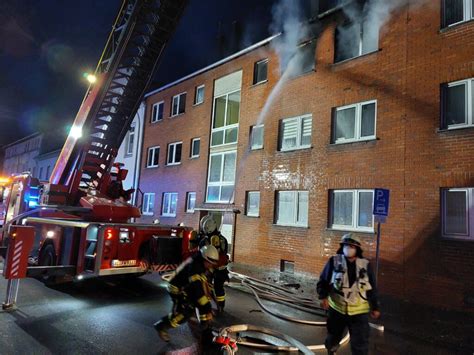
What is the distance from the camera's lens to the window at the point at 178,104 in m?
17.9

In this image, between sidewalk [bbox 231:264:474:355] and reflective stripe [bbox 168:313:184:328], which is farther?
sidewalk [bbox 231:264:474:355]

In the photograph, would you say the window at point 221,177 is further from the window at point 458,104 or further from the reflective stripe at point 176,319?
the reflective stripe at point 176,319

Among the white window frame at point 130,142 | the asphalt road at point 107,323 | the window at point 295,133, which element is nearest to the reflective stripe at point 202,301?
the asphalt road at point 107,323

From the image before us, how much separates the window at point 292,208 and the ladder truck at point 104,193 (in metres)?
4.25

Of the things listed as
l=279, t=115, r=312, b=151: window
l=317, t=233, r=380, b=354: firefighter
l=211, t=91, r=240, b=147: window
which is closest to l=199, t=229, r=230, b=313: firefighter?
l=317, t=233, r=380, b=354: firefighter

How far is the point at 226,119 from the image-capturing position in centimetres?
1519

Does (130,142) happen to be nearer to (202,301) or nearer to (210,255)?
(210,255)

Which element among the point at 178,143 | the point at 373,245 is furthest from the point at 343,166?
the point at 178,143

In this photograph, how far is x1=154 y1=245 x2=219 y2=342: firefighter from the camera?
165 inches

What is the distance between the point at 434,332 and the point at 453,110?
502cm

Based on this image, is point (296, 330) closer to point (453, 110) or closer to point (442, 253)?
point (442, 253)

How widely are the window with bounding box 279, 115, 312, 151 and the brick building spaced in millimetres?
47

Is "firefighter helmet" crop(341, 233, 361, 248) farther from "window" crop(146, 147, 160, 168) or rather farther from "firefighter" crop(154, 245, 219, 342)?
"window" crop(146, 147, 160, 168)

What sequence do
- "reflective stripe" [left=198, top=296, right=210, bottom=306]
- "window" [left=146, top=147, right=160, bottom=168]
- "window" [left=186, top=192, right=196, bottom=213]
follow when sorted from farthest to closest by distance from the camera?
"window" [left=146, top=147, right=160, bottom=168]
"window" [left=186, top=192, right=196, bottom=213]
"reflective stripe" [left=198, top=296, right=210, bottom=306]
